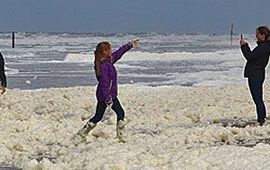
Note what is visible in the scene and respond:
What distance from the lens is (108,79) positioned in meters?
10.4

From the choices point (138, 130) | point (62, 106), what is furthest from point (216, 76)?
point (138, 130)

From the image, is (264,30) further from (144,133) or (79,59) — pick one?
(79,59)

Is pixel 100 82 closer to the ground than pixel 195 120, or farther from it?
farther from it

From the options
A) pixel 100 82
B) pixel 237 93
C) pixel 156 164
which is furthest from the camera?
pixel 237 93

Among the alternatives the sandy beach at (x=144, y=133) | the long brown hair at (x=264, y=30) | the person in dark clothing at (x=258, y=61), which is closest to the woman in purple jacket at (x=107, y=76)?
the sandy beach at (x=144, y=133)

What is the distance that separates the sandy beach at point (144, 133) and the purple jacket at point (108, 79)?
715mm

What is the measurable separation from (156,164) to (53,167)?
1.30 meters

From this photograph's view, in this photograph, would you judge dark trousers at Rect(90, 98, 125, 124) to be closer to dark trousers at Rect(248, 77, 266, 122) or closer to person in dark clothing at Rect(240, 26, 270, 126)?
person in dark clothing at Rect(240, 26, 270, 126)

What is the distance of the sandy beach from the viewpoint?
27.5 feet

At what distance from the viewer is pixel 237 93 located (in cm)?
1764

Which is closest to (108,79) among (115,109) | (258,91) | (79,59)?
(115,109)

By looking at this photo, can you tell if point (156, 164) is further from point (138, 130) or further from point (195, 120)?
point (195, 120)

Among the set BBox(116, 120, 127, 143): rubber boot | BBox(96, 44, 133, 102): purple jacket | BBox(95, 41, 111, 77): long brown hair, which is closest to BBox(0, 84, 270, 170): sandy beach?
BBox(116, 120, 127, 143): rubber boot

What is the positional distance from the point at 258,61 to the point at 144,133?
7.64 ft
